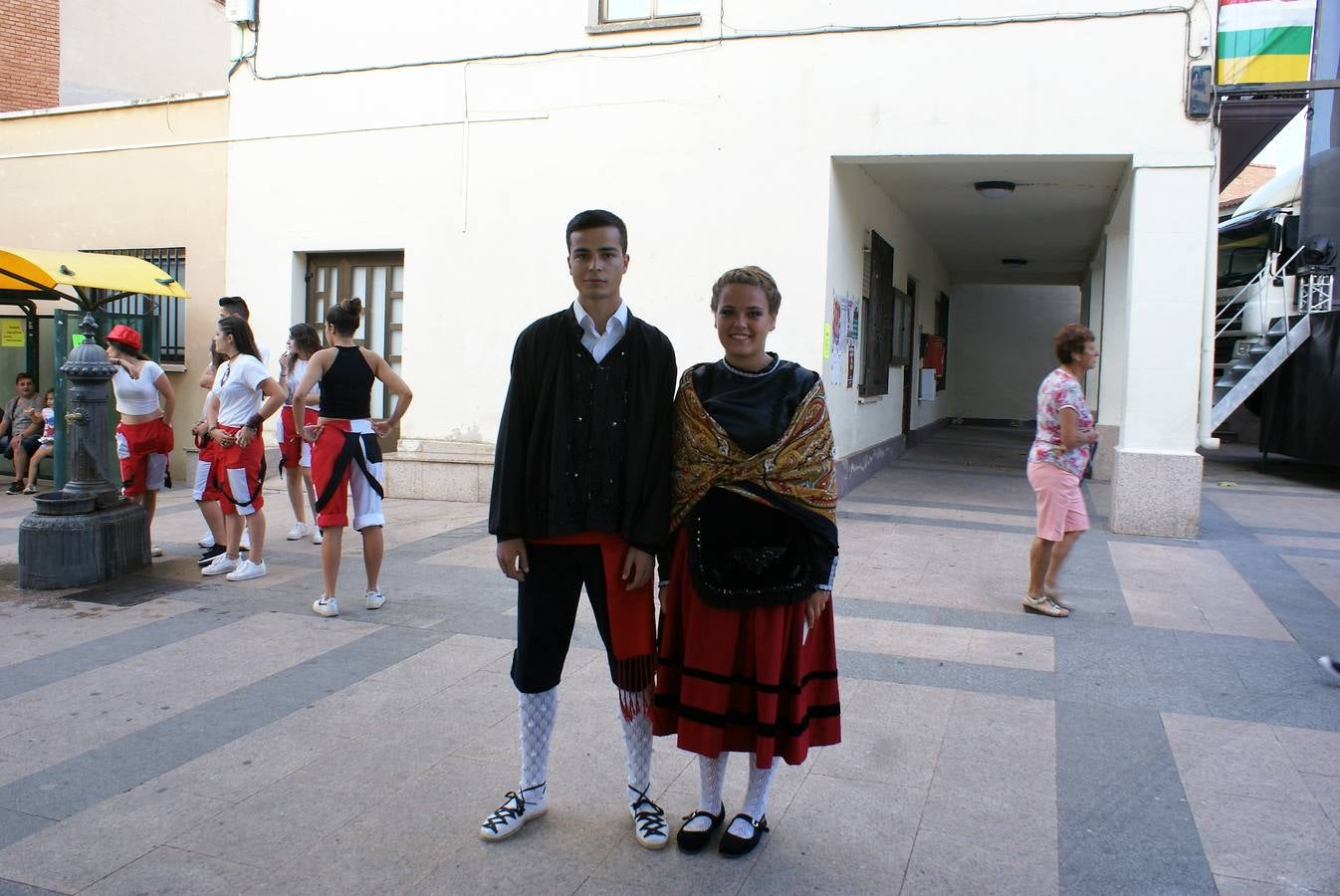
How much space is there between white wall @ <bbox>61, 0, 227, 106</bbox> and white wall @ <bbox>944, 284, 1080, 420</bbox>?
17066 mm

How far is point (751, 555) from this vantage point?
9.45 ft

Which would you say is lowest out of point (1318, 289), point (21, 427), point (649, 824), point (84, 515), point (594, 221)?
point (649, 824)

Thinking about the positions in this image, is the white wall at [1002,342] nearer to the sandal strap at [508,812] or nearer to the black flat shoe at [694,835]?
the black flat shoe at [694,835]

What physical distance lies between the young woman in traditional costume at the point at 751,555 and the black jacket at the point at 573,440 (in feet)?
0.26

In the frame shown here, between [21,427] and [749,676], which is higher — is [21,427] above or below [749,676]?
above

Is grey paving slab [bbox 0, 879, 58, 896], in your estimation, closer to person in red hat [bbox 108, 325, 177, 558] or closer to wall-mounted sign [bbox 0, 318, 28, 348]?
person in red hat [bbox 108, 325, 177, 558]

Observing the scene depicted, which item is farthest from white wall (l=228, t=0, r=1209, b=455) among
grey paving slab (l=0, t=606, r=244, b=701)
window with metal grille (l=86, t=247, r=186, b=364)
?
grey paving slab (l=0, t=606, r=244, b=701)

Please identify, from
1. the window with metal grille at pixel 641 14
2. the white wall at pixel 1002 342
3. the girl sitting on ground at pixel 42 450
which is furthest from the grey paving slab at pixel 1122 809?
the white wall at pixel 1002 342

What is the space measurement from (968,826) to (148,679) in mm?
3663

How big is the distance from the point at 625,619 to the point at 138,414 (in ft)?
17.7

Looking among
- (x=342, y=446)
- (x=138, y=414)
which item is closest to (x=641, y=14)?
(x=138, y=414)

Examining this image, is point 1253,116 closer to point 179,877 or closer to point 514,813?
point 514,813

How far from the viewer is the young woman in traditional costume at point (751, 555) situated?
113 inches

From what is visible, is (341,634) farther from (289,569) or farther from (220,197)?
(220,197)
